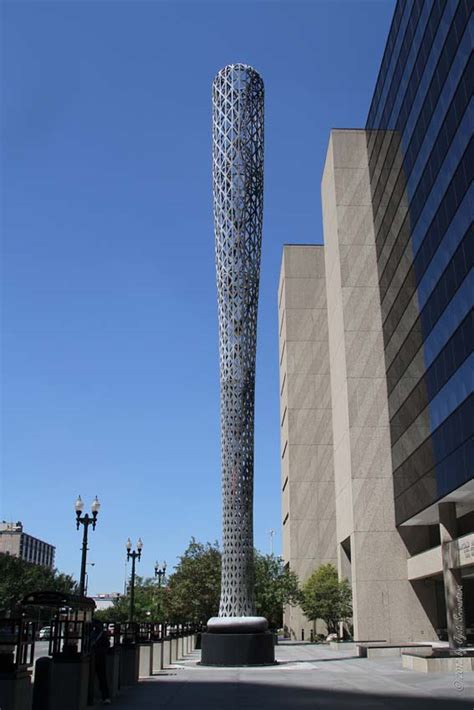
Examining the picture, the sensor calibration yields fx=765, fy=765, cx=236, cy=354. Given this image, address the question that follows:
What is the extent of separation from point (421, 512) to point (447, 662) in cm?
2149

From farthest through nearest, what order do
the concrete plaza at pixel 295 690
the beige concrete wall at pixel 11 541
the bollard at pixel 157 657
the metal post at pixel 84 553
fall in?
1. the beige concrete wall at pixel 11 541
2. the metal post at pixel 84 553
3. the bollard at pixel 157 657
4. the concrete plaza at pixel 295 690

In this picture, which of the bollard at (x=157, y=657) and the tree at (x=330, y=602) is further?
the tree at (x=330, y=602)

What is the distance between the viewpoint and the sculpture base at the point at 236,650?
1090 inches

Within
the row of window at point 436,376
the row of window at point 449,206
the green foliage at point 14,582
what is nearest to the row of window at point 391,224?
the row of window at point 449,206

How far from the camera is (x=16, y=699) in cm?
1123

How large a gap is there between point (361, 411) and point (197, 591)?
19.8 meters

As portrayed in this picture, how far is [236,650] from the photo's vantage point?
91.2 feet

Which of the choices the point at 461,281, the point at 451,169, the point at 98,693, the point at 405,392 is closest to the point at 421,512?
the point at 405,392

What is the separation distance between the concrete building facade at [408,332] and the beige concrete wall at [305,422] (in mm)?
16641

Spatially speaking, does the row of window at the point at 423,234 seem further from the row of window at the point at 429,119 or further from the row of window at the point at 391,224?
the row of window at the point at 429,119

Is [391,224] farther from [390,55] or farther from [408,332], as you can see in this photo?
[390,55]

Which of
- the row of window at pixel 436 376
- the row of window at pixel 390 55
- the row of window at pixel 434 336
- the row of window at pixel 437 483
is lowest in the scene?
the row of window at pixel 437 483

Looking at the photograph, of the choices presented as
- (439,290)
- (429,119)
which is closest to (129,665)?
(439,290)

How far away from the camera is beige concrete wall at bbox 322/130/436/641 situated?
50875 millimetres
